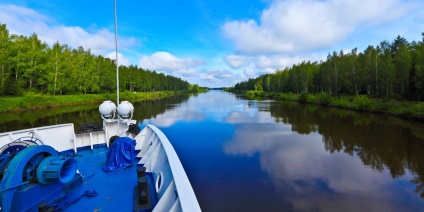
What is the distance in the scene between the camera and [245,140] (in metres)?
17.6

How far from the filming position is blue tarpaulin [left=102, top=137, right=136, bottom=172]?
26.5 ft

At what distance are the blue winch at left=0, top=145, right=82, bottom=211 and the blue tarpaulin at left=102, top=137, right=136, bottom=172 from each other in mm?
1818

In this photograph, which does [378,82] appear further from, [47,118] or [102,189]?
[47,118]

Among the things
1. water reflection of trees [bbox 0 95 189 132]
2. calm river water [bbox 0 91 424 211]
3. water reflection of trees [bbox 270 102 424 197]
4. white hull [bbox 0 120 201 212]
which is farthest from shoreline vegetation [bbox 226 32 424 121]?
water reflection of trees [bbox 0 95 189 132]

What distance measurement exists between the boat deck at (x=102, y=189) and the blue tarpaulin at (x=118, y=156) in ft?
0.70

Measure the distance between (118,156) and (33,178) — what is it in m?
2.94

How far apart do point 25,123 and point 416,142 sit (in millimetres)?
35202

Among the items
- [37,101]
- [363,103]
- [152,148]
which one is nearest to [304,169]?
[152,148]

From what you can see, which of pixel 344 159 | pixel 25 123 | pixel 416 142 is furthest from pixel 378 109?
pixel 25 123

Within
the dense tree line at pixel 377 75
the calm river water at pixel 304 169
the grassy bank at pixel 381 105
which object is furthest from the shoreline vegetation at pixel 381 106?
the calm river water at pixel 304 169

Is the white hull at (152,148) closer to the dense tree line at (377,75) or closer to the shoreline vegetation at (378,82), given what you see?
the shoreline vegetation at (378,82)

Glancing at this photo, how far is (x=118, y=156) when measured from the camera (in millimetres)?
8164

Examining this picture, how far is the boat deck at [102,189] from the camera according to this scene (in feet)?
19.0

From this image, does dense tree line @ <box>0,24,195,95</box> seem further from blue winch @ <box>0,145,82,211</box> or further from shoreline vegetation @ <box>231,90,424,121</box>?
shoreline vegetation @ <box>231,90,424,121</box>
